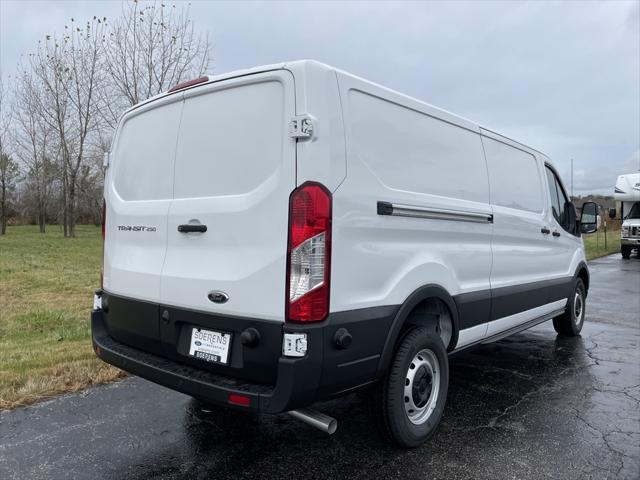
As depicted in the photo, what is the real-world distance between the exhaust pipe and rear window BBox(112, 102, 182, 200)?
1552 millimetres

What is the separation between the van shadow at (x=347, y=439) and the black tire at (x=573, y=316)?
156 cm

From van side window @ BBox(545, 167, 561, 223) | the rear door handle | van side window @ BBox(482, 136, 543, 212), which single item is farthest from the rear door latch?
van side window @ BBox(545, 167, 561, 223)

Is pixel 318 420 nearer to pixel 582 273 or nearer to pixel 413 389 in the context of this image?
pixel 413 389

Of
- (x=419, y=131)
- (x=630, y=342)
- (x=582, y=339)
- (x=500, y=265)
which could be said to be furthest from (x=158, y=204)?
(x=630, y=342)

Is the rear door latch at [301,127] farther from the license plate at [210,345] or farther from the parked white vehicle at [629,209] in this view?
the parked white vehicle at [629,209]

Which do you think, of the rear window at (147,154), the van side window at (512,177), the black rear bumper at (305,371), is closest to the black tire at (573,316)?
the van side window at (512,177)

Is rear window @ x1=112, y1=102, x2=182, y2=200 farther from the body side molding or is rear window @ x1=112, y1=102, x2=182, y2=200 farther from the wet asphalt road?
the wet asphalt road

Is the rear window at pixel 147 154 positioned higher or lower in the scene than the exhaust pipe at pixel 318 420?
higher

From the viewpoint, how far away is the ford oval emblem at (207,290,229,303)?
2727mm

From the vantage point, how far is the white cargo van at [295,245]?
2.54 metres

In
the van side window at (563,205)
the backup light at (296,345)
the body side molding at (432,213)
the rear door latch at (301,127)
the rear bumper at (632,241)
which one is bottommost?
the backup light at (296,345)

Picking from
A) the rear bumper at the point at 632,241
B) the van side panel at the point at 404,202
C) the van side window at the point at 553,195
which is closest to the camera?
the van side panel at the point at 404,202

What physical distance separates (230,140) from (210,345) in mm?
1164

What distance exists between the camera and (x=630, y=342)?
243 inches
